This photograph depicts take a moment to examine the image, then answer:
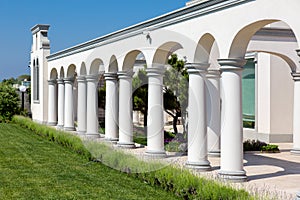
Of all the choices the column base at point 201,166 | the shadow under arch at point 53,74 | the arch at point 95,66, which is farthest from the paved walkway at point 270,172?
the shadow under arch at point 53,74

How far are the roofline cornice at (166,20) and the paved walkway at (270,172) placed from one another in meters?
3.80

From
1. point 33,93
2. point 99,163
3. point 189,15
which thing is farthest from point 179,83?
point 33,93

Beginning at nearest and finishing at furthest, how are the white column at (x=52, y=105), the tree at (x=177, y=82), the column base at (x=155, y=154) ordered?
the column base at (x=155, y=154) → the tree at (x=177, y=82) → the white column at (x=52, y=105)

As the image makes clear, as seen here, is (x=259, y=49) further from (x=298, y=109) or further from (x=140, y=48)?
(x=140, y=48)

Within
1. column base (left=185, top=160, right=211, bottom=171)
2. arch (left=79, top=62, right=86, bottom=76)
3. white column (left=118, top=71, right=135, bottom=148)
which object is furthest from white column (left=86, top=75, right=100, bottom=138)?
column base (left=185, top=160, right=211, bottom=171)

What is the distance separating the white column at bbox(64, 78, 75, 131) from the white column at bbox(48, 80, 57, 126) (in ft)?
12.3

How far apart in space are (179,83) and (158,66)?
6007 millimetres

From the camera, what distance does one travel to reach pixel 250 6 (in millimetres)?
9859

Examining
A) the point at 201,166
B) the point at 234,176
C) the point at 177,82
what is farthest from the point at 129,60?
the point at 234,176

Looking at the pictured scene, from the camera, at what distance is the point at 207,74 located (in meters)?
14.7

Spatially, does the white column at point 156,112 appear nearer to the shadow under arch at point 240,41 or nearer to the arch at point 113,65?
the arch at point 113,65

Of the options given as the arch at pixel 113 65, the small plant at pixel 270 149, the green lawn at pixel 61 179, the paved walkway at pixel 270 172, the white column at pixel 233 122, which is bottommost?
the green lawn at pixel 61 179

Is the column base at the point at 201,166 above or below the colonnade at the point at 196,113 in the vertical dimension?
below

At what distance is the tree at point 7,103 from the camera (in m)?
32.2
